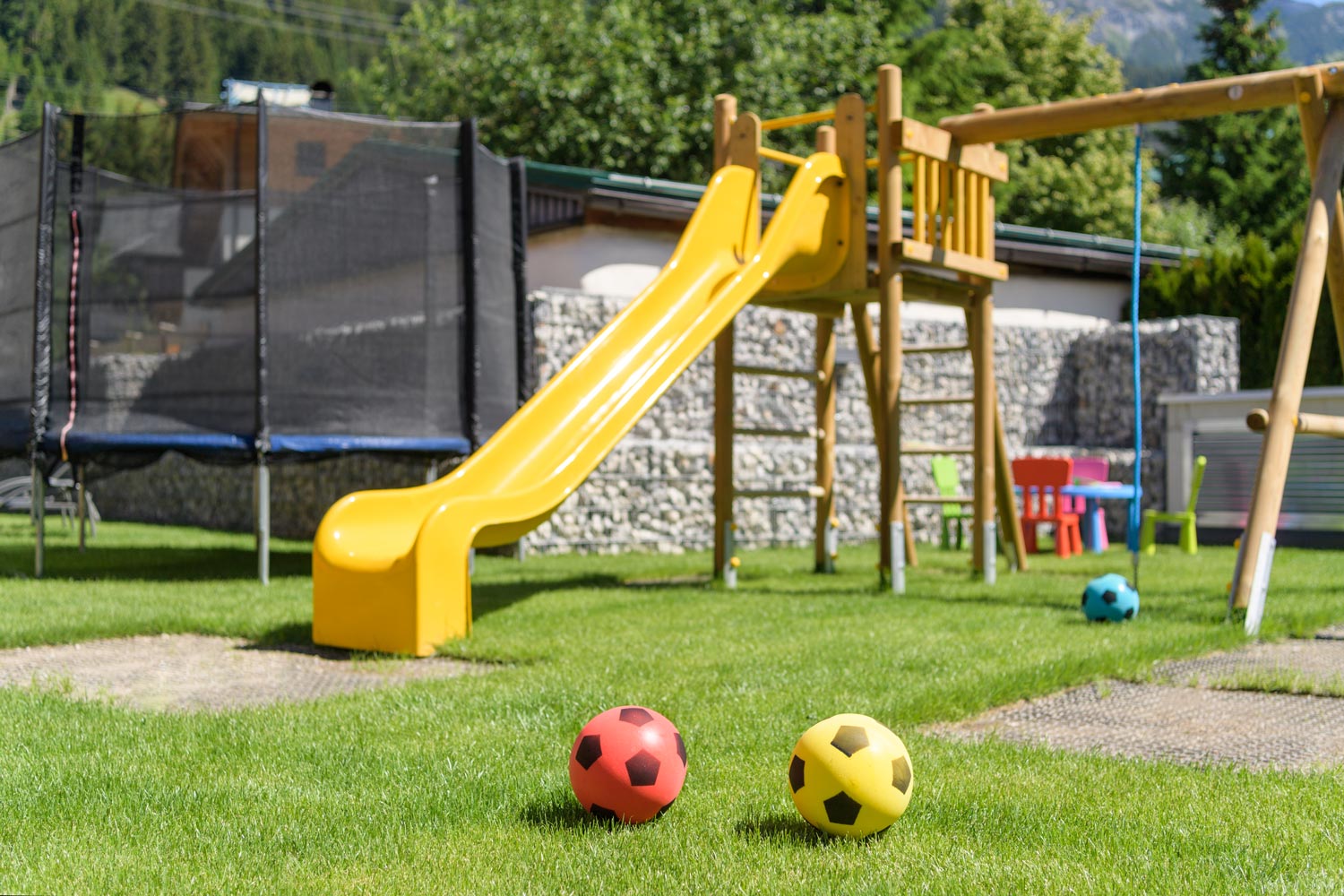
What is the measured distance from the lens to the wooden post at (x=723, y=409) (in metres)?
9.29

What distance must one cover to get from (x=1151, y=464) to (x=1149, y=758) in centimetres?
1174

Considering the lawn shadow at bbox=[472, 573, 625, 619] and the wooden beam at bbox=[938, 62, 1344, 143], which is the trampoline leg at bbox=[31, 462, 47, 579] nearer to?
the lawn shadow at bbox=[472, 573, 625, 619]

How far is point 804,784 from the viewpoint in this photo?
122 inches

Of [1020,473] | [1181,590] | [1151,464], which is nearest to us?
[1181,590]

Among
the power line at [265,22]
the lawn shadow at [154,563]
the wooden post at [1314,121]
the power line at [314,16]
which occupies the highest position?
the power line at [314,16]

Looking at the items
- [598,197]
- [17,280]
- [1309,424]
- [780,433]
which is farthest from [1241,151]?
[17,280]

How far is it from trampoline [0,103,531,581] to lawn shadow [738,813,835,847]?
645cm

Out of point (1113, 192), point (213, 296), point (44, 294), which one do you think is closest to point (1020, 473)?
point (213, 296)

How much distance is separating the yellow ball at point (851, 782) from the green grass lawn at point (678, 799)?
0.06 metres

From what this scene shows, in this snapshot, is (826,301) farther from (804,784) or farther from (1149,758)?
(804,784)

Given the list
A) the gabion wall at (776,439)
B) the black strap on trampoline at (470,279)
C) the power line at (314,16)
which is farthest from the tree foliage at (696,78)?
the power line at (314,16)

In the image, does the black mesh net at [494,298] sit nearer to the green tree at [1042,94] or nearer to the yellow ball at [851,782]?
the yellow ball at [851,782]

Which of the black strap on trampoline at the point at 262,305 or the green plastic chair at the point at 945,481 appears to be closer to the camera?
the black strap on trampoline at the point at 262,305

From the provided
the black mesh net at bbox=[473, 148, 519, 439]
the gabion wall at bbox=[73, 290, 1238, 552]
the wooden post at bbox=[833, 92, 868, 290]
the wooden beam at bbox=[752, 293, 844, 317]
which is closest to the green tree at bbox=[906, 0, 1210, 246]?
the gabion wall at bbox=[73, 290, 1238, 552]
